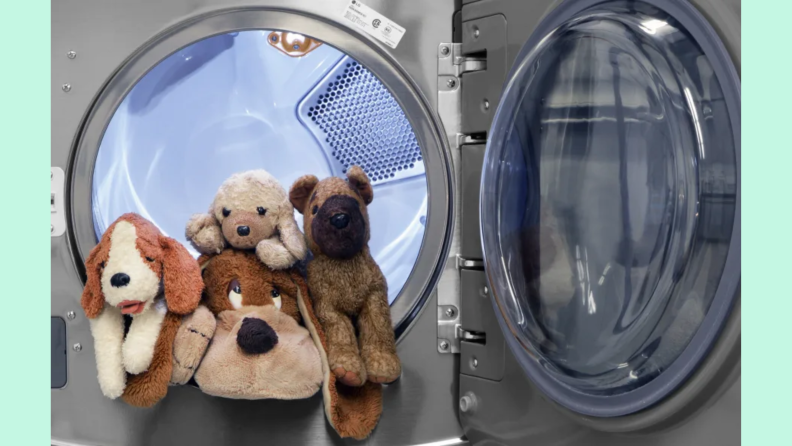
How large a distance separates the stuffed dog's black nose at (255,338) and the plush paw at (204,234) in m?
0.15

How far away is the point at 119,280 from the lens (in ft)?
3.83

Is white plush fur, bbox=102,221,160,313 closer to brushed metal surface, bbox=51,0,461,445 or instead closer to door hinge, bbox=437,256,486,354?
brushed metal surface, bbox=51,0,461,445

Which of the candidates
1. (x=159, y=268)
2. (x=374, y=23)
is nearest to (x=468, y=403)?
(x=159, y=268)

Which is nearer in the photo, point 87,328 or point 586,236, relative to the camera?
point 586,236

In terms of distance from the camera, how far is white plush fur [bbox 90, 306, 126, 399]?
3.98 feet

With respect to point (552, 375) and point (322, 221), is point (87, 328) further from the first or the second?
point (552, 375)

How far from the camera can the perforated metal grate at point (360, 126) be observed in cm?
145

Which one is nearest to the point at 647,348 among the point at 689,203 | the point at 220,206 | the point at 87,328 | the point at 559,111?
the point at 689,203

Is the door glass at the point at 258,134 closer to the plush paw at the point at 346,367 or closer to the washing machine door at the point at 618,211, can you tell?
the plush paw at the point at 346,367

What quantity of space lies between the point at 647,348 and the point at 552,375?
7.6 inches

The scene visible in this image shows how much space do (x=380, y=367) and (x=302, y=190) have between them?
34 centimetres

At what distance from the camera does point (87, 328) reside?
4.30 ft

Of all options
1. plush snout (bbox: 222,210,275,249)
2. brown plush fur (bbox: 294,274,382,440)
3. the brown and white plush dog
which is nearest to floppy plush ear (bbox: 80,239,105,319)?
the brown and white plush dog

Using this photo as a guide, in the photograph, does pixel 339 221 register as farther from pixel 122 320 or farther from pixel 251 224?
pixel 122 320
